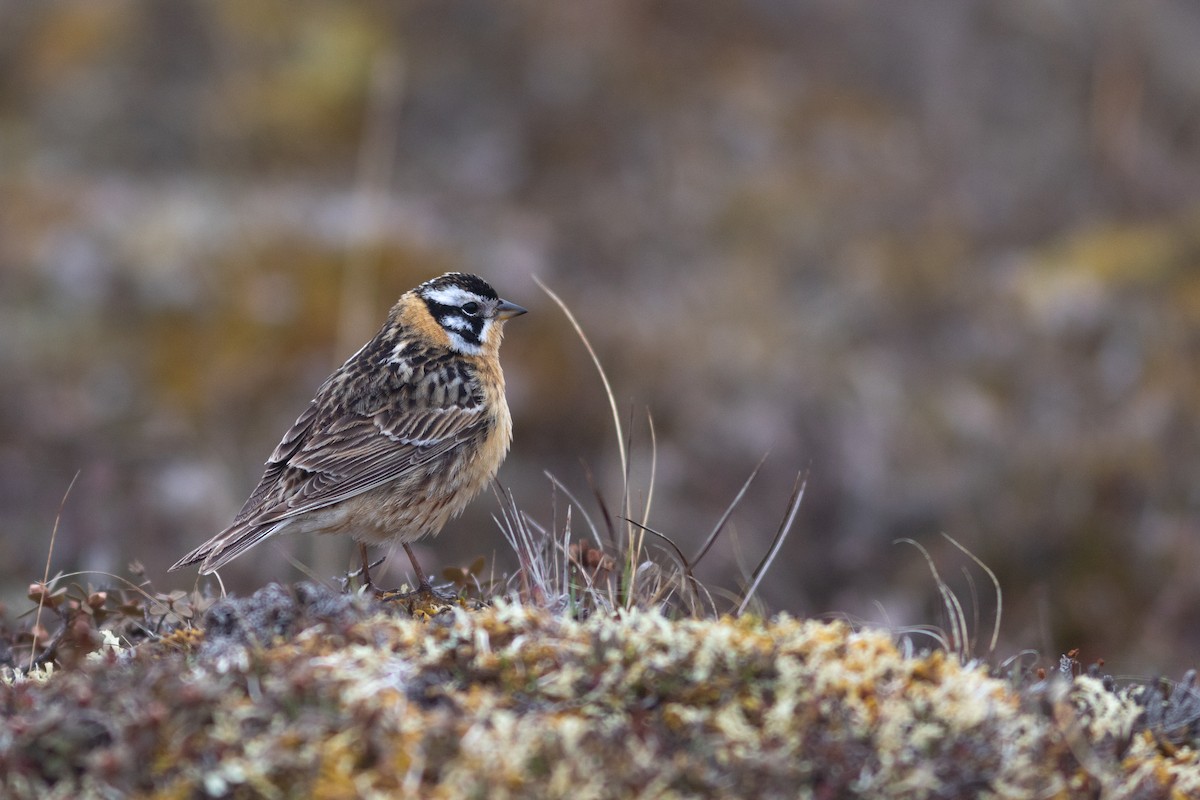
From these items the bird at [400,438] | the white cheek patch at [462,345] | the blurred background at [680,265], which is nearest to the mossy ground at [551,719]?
the bird at [400,438]

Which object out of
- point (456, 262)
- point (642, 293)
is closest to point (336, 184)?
point (456, 262)

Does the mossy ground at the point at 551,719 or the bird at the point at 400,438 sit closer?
the mossy ground at the point at 551,719

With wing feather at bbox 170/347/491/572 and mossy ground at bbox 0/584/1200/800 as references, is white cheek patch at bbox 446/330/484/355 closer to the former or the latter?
wing feather at bbox 170/347/491/572

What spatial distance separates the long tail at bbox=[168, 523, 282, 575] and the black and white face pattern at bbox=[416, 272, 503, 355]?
6.06 feet

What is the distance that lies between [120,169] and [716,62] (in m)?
7.13

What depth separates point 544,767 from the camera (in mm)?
3393

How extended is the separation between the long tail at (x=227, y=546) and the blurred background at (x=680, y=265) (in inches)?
117

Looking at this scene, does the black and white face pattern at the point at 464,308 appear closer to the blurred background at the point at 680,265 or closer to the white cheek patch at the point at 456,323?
the white cheek patch at the point at 456,323

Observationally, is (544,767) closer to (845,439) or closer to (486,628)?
(486,628)

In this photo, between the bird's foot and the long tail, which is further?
the long tail

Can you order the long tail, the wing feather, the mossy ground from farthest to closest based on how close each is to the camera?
the wing feather
the long tail
the mossy ground

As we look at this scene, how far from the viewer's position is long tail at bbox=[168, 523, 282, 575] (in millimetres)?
6102

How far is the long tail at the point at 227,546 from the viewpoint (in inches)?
240

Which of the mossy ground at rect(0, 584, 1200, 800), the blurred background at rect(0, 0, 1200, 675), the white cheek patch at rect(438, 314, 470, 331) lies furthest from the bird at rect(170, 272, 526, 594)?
the mossy ground at rect(0, 584, 1200, 800)
